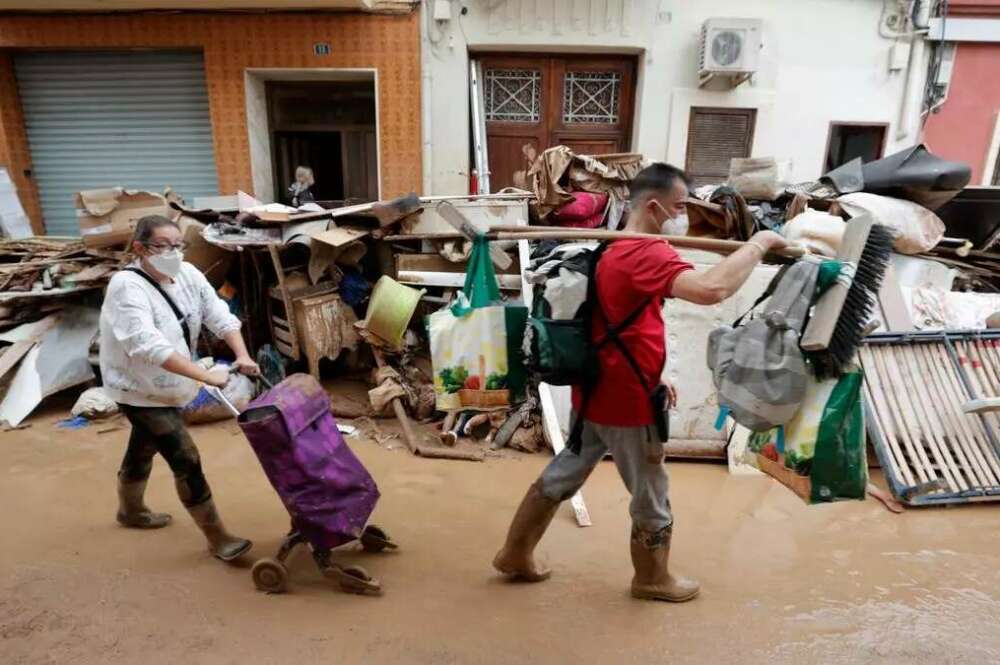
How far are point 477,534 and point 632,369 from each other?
5.22 feet

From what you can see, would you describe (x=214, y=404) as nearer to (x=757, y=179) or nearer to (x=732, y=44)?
(x=757, y=179)

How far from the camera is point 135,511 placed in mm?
3152

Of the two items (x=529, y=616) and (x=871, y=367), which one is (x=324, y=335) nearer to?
(x=529, y=616)

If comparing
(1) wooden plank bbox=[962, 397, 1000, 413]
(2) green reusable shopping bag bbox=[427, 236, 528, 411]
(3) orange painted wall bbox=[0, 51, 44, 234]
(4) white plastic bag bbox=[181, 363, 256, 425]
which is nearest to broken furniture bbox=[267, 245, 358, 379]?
(4) white plastic bag bbox=[181, 363, 256, 425]

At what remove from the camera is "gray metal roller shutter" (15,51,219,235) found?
7.36 metres

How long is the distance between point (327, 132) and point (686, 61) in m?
4.80

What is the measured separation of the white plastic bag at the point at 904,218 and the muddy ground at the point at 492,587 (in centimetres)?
234

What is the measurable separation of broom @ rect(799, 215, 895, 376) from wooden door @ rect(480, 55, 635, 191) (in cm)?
558

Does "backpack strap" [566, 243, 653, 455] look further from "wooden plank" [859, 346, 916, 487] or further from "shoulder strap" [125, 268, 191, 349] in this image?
"wooden plank" [859, 346, 916, 487]

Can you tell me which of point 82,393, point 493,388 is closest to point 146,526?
point 493,388

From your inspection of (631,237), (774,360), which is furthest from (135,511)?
(774,360)

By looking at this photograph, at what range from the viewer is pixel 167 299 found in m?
2.72

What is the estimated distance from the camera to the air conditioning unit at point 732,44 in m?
6.74

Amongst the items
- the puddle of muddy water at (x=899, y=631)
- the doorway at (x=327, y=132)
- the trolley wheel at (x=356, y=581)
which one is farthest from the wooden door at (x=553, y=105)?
the puddle of muddy water at (x=899, y=631)
